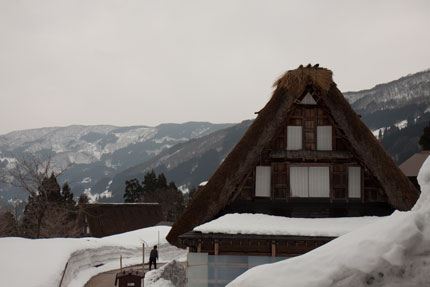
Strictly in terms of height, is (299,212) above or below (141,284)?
above

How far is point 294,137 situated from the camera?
41.2 ft

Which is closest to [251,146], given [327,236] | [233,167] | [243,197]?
[233,167]

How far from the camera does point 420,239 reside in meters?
3.08

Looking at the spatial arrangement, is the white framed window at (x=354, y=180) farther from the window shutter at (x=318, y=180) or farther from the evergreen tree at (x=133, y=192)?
the evergreen tree at (x=133, y=192)

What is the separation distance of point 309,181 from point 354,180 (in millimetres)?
1390

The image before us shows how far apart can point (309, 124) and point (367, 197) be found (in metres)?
2.89

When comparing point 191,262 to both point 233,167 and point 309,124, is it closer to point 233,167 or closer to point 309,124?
point 233,167

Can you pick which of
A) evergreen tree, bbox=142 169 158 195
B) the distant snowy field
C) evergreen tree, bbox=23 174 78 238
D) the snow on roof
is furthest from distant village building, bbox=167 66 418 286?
evergreen tree, bbox=142 169 158 195

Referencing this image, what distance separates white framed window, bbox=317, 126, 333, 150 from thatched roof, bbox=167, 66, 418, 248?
51 cm

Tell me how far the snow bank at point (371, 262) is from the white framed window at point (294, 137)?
9.27 meters

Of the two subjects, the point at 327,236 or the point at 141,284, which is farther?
the point at 141,284

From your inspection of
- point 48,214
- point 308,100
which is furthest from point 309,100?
point 48,214

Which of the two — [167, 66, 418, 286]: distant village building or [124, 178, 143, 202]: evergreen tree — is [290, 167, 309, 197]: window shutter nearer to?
[167, 66, 418, 286]: distant village building

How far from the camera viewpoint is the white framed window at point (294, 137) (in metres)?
12.5
